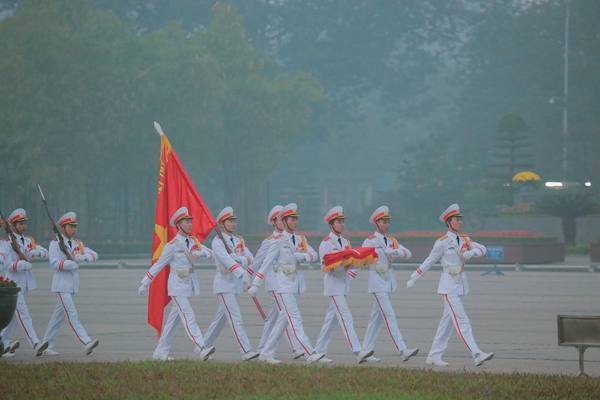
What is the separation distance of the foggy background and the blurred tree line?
105 millimetres

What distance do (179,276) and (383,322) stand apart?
2.60 meters

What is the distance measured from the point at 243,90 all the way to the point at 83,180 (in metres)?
13.5

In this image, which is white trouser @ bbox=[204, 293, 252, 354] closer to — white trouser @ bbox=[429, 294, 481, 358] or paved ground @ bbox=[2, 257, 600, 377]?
paved ground @ bbox=[2, 257, 600, 377]

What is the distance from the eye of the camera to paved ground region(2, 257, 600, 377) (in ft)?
43.4

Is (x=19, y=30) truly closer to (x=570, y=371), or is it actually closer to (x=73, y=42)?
(x=73, y=42)

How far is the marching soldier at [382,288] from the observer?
13.0 m

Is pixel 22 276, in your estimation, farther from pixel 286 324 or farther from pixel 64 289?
pixel 286 324

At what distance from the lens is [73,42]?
176 feet

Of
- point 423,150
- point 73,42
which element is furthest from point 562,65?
point 73,42

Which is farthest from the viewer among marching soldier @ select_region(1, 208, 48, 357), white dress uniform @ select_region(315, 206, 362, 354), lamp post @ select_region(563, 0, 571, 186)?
lamp post @ select_region(563, 0, 571, 186)

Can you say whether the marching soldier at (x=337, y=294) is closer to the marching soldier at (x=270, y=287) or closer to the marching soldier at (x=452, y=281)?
the marching soldier at (x=270, y=287)

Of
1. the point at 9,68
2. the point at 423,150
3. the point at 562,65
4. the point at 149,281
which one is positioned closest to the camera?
the point at 149,281

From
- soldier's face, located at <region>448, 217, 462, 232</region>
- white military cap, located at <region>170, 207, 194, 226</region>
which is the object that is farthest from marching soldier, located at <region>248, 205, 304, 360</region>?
soldier's face, located at <region>448, 217, 462, 232</region>

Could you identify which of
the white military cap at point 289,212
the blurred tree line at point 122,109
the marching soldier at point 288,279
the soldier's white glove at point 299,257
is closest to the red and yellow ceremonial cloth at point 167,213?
the white military cap at point 289,212
